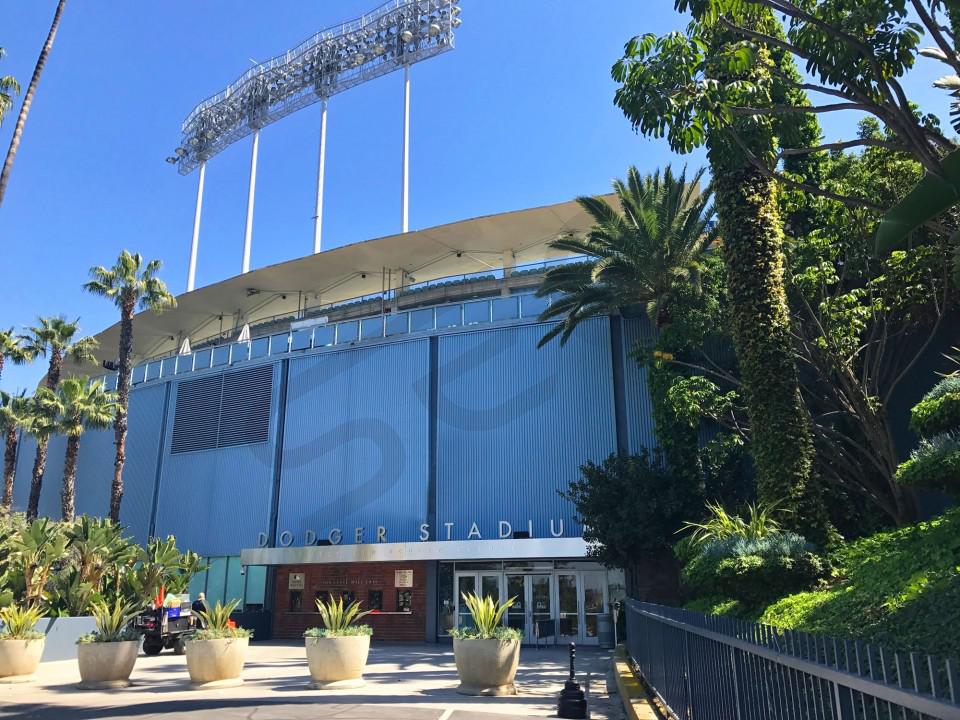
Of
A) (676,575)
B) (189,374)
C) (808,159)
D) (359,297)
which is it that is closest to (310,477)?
(189,374)

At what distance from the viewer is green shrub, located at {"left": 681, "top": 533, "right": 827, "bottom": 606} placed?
11305mm

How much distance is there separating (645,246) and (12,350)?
35.8 metres

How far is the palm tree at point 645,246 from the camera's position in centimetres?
2380

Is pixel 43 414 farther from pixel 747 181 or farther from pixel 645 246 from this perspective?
pixel 747 181

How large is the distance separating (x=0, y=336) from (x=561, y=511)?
33109 mm

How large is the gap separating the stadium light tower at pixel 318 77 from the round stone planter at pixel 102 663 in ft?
99.9

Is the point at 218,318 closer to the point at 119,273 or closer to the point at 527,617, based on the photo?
the point at 119,273

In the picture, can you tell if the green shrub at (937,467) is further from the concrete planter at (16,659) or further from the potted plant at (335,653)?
the concrete planter at (16,659)

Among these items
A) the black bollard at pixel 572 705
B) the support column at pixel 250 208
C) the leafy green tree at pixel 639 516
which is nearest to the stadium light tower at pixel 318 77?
the support column at pixel 250 208

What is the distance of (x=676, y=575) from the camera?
2289cm

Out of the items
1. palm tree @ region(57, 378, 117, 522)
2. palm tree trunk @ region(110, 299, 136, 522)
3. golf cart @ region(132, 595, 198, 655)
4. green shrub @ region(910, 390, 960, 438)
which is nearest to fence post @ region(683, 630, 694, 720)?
green shrub @ region(910, 390, 960, 438)

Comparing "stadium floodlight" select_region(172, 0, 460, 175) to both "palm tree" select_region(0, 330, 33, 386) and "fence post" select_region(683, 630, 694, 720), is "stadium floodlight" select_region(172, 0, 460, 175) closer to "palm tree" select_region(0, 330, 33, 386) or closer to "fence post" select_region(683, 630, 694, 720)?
"palm tree" select_region(0, 330, 33, 386)

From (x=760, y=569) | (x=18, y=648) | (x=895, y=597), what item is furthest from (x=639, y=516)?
(x=18, y=648)

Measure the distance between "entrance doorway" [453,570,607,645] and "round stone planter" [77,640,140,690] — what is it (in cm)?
1360
